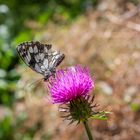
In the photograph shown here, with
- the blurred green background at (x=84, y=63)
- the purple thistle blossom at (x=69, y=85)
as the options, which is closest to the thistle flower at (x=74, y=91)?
the purple thistle blossom at (x=69, y=85)

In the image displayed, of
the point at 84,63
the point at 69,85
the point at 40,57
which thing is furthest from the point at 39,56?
the point at 84,63

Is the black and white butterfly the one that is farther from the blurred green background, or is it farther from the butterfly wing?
the blurred green background

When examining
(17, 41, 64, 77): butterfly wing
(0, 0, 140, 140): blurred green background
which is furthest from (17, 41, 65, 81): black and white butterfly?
(0, 0, 140, 140): blurred green background

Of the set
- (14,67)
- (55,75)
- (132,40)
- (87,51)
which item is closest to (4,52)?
(14,67)

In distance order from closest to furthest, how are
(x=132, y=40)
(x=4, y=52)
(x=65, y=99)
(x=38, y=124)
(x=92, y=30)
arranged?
(x=65, y=99), (x=132, y=40), (x=38, y=124), (x=92, y=30), (x=4, y=52)

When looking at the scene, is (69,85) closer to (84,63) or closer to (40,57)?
(40,57)

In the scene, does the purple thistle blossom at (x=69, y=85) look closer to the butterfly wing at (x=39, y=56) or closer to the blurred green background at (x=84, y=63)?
the butterfly wing at (x=39, y=56)

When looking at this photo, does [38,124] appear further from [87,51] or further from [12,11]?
[12,11]
